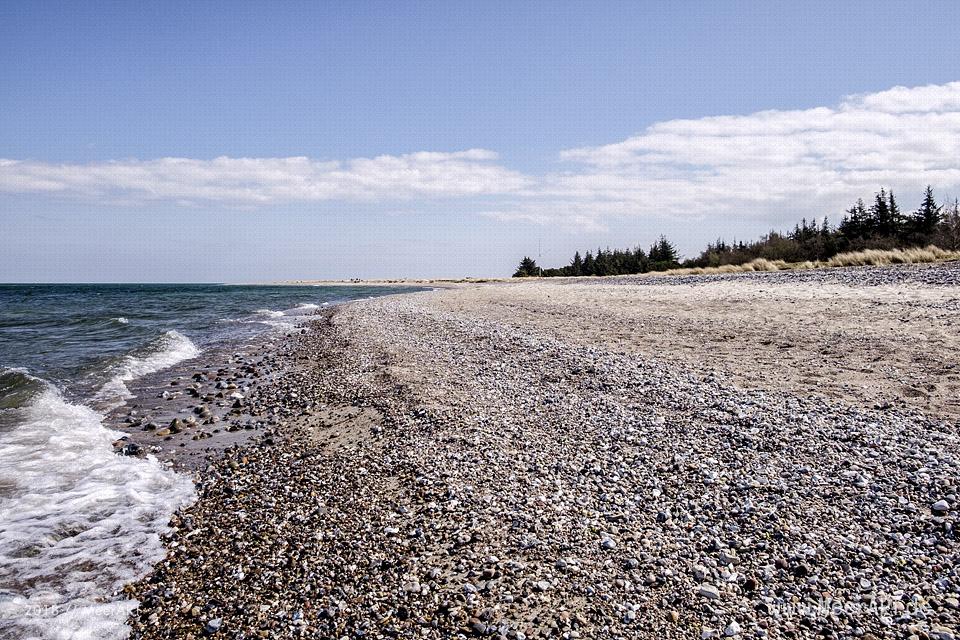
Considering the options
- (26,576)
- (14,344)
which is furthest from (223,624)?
(14,344)

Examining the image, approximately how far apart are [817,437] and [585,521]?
363 cm

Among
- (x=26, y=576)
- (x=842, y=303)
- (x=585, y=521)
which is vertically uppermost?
(x=842, y=303)

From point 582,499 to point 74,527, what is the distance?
219 inches

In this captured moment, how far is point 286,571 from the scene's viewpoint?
4.62 meters

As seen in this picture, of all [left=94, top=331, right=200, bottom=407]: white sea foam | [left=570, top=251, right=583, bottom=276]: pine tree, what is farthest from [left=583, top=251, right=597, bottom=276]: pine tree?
[left=94, top=331, right=200, bottom=407]: white sea foam

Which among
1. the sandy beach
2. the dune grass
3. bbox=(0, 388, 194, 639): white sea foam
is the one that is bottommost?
bbox=(0, 388, 194, 639): white sea foam

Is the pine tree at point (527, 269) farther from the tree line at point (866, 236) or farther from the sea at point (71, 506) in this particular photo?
the sea at point (71, 506)

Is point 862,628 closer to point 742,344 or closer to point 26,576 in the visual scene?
point 26,576

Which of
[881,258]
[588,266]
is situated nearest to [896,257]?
[881,258]

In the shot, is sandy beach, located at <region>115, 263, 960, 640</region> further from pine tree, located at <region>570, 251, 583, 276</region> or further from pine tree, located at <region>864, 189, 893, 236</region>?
pine tree, located at <region>570, 251, 583, 276</region>

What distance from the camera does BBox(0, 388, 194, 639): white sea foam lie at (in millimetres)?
4453

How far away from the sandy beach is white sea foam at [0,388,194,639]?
33 centimetres

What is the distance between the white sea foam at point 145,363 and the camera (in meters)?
12.7

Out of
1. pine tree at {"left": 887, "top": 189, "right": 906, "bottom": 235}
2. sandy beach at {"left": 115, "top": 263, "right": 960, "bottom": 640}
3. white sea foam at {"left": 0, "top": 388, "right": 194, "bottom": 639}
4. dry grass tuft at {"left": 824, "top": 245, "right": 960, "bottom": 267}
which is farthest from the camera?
pine tree at {"left": 887, "top": 189, "right": 906, "bottom": 235}
